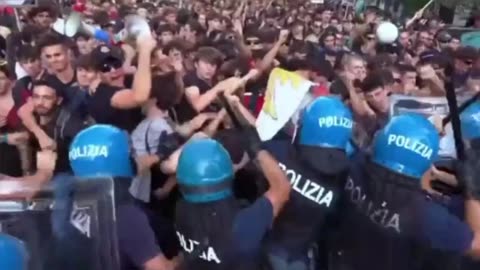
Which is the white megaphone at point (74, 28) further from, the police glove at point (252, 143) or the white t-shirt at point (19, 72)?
the police glove at point (252, 143)

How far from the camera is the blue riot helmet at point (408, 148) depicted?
4598 mm

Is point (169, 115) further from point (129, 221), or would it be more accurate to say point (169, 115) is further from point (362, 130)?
point (129, 221)

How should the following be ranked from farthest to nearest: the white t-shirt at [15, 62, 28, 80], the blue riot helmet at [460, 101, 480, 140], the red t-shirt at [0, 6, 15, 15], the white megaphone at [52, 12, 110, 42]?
the red t-shirt at [0, 6, 15, 15] → the white megaphone at [52, 12, 110, 42] → the white t-shirt at [15, 62, 28, 80] → the blue riot helmet at [460, 101, 480, 140]

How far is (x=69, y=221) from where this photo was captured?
340cm

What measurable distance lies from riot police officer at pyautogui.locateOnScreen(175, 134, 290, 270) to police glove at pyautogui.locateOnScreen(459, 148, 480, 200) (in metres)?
0.93

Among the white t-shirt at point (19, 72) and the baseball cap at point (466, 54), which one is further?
the baseball cap at point (466, 54)

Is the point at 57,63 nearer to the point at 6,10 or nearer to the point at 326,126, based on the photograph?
the point at 326,126

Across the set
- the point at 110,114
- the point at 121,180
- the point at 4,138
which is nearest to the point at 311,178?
the point at 121,180

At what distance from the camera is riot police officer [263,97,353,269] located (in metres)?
4.89

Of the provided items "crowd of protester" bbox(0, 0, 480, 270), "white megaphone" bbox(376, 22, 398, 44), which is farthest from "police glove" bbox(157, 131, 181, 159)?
"white megaphone" bbox(376, 22, 398, 44)

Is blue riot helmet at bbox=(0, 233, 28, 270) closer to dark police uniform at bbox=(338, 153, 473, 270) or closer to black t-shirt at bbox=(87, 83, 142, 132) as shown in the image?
dark police uniform at bbox=(338, 153, 473, 270)

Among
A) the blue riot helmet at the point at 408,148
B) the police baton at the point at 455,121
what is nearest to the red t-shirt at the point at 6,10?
the police baton at the point at 455,121

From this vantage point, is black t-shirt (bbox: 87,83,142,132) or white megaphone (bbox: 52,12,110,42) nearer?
black t-shirt (bbox: 87,83,142,132)

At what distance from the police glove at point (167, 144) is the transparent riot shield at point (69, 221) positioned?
2.44m
